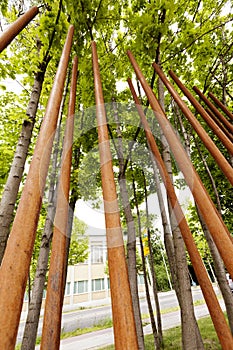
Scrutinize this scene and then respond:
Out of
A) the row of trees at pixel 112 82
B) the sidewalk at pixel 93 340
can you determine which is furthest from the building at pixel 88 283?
the row of trees at pixel 112 82

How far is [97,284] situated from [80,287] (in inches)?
84.0

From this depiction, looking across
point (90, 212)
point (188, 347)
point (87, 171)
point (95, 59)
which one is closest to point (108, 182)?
point (95, 59)

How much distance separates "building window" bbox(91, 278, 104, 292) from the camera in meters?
23.7

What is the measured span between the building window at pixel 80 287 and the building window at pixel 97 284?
0.86m

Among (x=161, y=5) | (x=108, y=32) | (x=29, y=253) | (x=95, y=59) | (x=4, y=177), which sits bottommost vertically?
(x=29, y=253)

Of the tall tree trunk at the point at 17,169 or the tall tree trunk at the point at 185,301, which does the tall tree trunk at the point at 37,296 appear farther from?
the tall tree trunk at the point at 185,301

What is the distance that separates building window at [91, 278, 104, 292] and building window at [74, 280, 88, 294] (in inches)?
33.8

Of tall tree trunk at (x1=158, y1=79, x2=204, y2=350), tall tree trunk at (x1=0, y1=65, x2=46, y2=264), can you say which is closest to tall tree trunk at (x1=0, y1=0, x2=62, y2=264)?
tall tree trunk at (x1=0, y1=65, x2=46, y2=264)

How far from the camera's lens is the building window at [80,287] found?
74.3 ft

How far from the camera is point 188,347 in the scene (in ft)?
6.32

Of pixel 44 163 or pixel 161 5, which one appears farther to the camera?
pixel 161 5

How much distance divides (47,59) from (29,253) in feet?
10.4

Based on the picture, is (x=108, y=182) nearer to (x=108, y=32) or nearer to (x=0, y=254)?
(x=0, y=254)

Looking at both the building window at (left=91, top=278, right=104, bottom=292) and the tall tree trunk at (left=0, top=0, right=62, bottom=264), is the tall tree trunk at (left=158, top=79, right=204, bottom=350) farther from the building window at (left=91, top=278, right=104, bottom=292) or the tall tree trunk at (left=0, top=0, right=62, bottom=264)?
the building window at (left=91, top=278, right=104, bottom=292)
